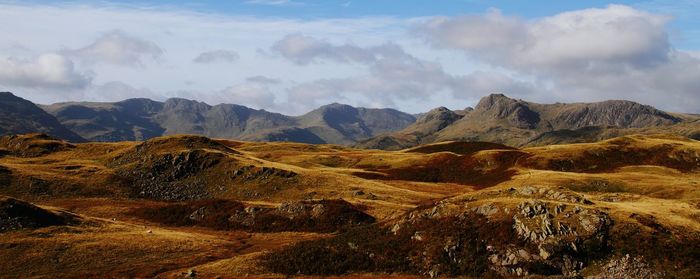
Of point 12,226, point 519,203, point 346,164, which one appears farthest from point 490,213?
point 346,164

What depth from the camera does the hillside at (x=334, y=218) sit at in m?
46.0

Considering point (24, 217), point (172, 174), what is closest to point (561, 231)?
point (24, 217)

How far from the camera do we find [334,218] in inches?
2879

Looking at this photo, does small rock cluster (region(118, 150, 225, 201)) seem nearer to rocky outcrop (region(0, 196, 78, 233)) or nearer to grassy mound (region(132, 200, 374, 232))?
grassy mound (region(132, 200, 374, 232))

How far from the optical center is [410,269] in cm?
4697

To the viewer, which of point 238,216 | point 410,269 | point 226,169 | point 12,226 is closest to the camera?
point 410,269

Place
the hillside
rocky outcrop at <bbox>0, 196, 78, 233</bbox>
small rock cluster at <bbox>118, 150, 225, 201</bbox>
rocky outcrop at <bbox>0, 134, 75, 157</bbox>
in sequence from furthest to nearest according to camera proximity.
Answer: rocky outcrop at <bbox>0, 134, 75, 157</bbox>
small rock cluster at <bbox>118, 150, 225, 201</bbox>
rocky outcrop at <bbox>0, 196, 78, 233</bbox>
the hillside

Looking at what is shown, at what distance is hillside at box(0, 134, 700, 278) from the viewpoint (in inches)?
1812

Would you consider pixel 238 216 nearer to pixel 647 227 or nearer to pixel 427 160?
pixel 647 227

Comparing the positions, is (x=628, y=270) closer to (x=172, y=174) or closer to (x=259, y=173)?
(x=259, y=173)

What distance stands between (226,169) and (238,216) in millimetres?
Answer: 35745

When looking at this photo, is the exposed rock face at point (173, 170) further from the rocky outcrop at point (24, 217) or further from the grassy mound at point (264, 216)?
the rocky outcrop at point (24, 217)

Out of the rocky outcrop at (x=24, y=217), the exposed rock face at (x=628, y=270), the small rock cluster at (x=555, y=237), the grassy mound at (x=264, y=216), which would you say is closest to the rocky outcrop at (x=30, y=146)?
the grassy mound at (x=264, y=216)

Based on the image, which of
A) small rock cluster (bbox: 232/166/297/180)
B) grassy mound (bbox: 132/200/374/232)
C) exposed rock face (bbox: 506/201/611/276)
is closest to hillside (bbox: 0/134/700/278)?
exposed rock face (bbox: 506/201/611/276)
